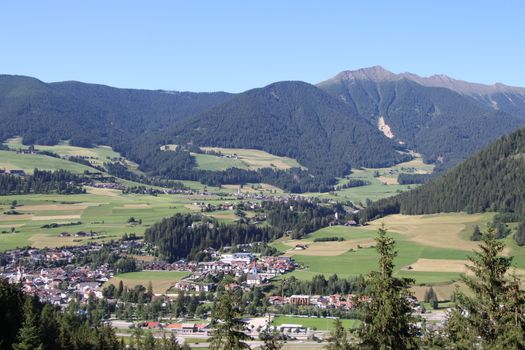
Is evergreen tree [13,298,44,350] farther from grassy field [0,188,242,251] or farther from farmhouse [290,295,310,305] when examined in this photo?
grassy field [0,188,242,251]

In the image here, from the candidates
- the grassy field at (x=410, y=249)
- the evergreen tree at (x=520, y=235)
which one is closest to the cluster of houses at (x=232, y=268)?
the grassy field at (x=410, y=249)

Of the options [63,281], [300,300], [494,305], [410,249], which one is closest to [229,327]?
[494,305]

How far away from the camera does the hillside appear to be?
424ft

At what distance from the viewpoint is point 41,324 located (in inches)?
1582

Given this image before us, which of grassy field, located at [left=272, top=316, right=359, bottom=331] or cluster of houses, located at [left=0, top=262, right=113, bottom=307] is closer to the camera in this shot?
grassy field, located at [left=272, top=316, right=359, bottom=331]

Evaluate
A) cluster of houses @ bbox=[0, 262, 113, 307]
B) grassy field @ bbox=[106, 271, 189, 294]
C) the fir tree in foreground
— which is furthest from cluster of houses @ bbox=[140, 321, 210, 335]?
the fir tree in foreground

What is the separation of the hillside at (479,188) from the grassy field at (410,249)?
4844 mm

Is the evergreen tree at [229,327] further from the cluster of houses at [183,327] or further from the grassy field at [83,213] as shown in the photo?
the grassy field at [83,213]

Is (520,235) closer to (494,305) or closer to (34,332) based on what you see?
(34,332)

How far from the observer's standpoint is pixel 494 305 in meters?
19.0

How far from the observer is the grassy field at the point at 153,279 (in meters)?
88.3

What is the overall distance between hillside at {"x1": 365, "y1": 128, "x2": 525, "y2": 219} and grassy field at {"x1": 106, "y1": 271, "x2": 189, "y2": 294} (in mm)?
59752

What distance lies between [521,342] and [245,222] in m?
118

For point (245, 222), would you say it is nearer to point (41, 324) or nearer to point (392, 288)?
point (41, 324)
